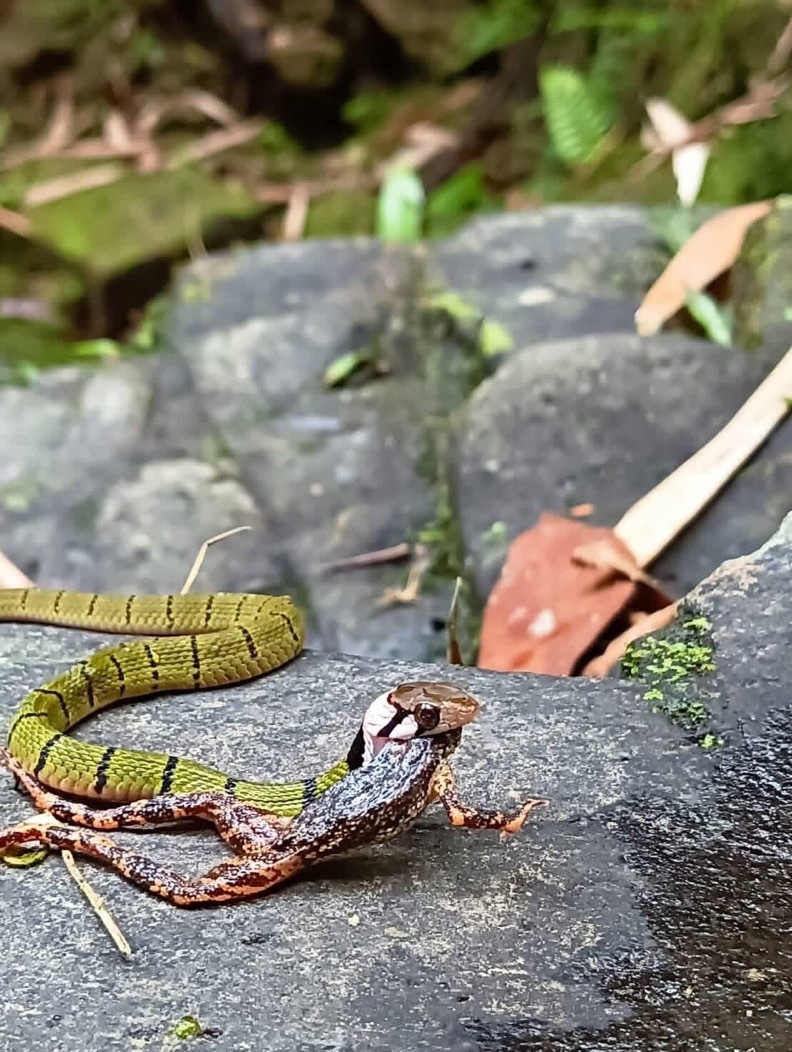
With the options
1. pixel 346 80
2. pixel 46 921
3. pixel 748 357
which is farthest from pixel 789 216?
pixel 346 80

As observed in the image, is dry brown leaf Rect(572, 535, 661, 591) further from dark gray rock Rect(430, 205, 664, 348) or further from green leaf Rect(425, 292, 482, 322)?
green leaf Rect(425, 292, 482, 322)

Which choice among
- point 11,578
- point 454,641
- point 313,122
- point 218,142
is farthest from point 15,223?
point 454,641

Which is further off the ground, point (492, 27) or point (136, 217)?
point (492, 27)

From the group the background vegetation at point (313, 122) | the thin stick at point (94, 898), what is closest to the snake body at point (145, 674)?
the thin stick at point (94, 898)

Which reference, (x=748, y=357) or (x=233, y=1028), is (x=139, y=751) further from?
(x=748, y=357)

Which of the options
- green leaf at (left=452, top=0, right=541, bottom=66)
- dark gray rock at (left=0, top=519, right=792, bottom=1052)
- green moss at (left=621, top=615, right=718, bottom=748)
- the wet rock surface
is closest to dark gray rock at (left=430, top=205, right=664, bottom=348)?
the wet rock surface

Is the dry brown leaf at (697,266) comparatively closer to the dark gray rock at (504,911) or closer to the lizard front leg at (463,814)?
the dark gray rock at (504,911)

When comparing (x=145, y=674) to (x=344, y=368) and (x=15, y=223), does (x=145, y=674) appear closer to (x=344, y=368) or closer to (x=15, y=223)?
(x=344, y=368)

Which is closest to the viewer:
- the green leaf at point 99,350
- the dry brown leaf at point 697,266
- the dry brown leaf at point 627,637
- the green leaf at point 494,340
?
the dry brown leaf at point 627,637
